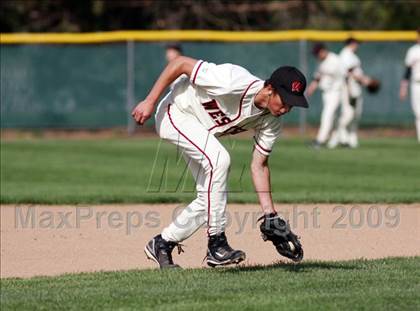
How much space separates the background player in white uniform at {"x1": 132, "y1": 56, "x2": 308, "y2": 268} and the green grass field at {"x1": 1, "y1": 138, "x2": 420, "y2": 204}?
5514 mm

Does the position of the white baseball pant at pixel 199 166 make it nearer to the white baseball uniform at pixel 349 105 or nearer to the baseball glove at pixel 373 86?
the white baseball uniform at pixel 349 105

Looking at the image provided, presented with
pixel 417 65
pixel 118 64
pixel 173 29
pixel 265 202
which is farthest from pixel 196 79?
pixel 173 29

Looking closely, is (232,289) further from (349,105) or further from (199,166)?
(349,105)

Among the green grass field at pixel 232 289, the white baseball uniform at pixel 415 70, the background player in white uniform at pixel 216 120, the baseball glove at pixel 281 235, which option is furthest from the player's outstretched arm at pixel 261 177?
the white baseball uniform at pixel 415 70

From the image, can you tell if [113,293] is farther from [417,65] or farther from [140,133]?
[140,133]

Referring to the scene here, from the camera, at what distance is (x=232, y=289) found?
697 cm

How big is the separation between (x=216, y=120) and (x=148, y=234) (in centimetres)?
345

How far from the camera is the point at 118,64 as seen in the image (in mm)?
26172

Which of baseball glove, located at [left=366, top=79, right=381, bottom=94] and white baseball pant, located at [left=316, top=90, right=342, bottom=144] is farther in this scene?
baseball glove, located at [left=366, top=79, right=381, bottom=94]

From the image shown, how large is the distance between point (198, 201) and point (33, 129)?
18550 millimetres

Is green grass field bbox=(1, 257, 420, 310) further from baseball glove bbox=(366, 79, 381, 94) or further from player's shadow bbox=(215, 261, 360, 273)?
baseball glove bbox=(366, 79, 381, 94)

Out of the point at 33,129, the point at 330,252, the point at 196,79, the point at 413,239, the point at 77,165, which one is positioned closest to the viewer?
the point at 196,79

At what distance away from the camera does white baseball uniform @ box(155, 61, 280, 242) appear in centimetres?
752

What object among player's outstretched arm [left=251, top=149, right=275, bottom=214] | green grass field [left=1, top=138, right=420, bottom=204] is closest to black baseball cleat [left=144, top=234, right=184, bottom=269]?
player's outstretched arm [left=251, top=149, right=275, bottom=214]
